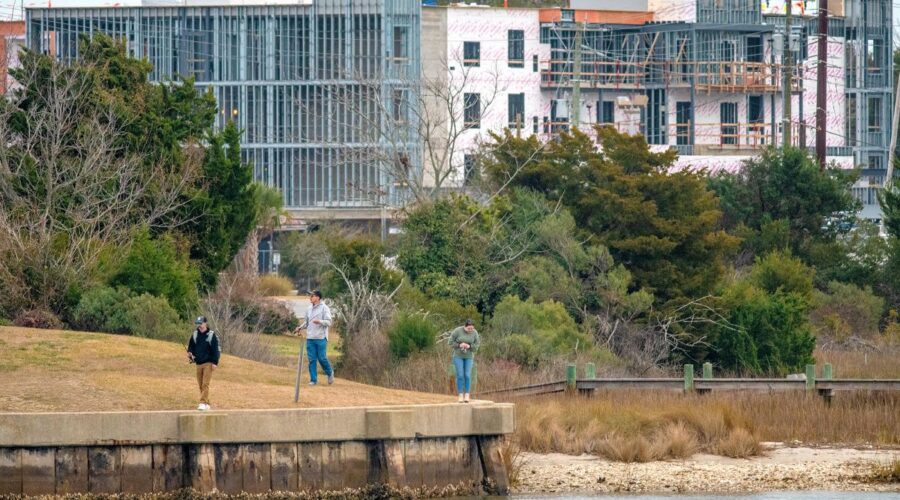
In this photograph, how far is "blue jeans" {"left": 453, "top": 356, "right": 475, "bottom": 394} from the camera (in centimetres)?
3091

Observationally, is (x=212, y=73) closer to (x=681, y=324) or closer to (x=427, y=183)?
(x=427, y=183)

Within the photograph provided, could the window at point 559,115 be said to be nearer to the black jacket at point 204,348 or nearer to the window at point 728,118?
the window at point 728,118

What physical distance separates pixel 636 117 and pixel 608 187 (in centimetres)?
3864

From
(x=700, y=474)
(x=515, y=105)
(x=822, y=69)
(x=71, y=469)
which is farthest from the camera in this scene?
(x=515, y=105)

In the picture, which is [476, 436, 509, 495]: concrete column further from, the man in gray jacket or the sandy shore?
the man in gray jacket

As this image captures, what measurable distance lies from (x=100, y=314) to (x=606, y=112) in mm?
54648

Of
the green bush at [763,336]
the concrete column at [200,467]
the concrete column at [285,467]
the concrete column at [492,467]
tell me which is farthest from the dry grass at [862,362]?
the concrete column at [200,467]

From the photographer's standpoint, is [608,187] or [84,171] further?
[608,187]

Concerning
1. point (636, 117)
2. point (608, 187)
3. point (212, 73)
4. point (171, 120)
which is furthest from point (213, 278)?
point (636, 117)

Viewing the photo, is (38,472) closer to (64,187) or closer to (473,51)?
(64,187)

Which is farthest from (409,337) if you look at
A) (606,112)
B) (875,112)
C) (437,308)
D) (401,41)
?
(875,112)

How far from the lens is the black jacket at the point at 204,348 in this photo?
94.8ft

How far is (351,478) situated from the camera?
1121 inches

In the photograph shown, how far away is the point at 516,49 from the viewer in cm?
9056
